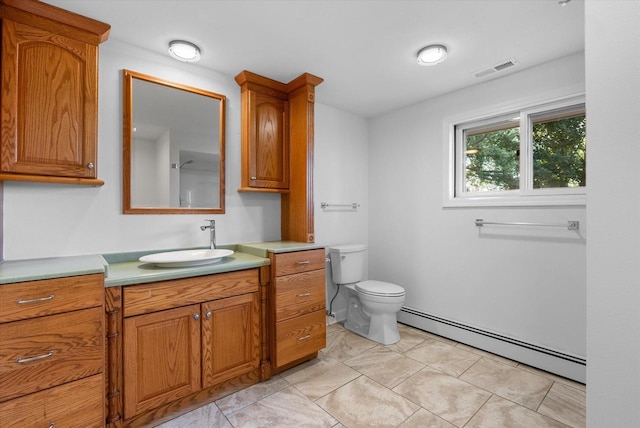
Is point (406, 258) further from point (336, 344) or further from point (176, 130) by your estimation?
point (176, 130)

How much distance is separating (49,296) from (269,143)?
1.69m

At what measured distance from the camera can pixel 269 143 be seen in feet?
8.00

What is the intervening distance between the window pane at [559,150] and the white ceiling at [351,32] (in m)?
0.46

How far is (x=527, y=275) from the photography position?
2225 millimetres

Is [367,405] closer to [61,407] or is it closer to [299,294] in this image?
[299,294]

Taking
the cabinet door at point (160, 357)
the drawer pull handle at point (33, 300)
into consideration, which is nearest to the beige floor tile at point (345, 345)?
the cabinet door at point (160, 357)

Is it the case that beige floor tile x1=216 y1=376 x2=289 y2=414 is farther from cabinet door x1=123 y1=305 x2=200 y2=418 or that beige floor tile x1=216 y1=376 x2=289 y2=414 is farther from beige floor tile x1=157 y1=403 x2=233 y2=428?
cabinet door x1=123 y1=305 x2=200 y2=418

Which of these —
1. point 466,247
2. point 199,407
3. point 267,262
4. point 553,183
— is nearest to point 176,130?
point 267,262

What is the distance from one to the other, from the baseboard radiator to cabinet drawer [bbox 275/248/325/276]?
1.33m

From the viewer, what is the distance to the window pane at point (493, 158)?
2416mm

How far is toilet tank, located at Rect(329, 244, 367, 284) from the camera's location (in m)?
2.83

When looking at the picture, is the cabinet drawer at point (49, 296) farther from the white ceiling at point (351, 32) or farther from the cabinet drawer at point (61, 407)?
the white ceiling at point (351, 32)

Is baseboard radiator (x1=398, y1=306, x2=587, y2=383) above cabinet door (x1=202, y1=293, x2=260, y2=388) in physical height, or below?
below

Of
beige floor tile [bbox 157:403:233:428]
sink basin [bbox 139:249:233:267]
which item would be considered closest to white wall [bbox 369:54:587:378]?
sink basin [bbox 139:249:233:267]
